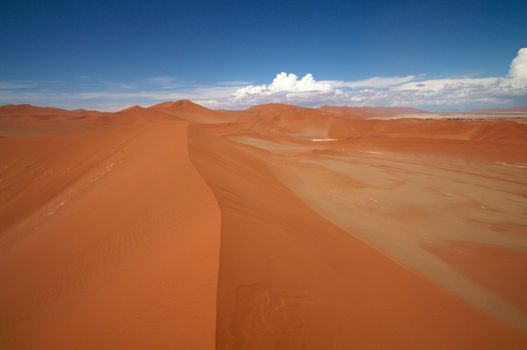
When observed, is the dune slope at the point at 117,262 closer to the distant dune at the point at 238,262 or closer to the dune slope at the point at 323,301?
the distant dune at the point at 238,262

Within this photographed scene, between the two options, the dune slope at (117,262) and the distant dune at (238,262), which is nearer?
the dune slope at (117,262)

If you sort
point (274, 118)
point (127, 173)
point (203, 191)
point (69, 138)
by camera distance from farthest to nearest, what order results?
point (274, 118), point (69, 138), point (127, 173), point (203, 191)

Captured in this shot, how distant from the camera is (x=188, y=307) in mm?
2896

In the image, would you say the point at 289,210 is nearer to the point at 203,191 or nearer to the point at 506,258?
the point at 203,191

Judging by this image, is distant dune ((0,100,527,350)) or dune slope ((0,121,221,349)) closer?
dune slope ((0,121,221,349))

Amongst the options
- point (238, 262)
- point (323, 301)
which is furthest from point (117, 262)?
point (323, 301)

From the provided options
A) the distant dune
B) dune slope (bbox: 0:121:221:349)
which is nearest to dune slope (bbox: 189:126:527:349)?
the distant dune

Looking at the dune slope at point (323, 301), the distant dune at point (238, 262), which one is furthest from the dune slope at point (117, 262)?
the dune slope at point (323, 301)

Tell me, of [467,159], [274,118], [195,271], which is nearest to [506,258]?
[195,271]

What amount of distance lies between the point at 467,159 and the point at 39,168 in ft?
88.2

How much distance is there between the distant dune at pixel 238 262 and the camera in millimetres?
2959

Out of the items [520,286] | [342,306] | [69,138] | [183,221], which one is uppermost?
[69,138]

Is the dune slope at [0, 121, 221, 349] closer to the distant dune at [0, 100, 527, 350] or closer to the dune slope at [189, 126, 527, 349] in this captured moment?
the distant dune at [0, 100, 527, 350]

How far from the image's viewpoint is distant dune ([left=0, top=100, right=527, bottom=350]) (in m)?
2.96
